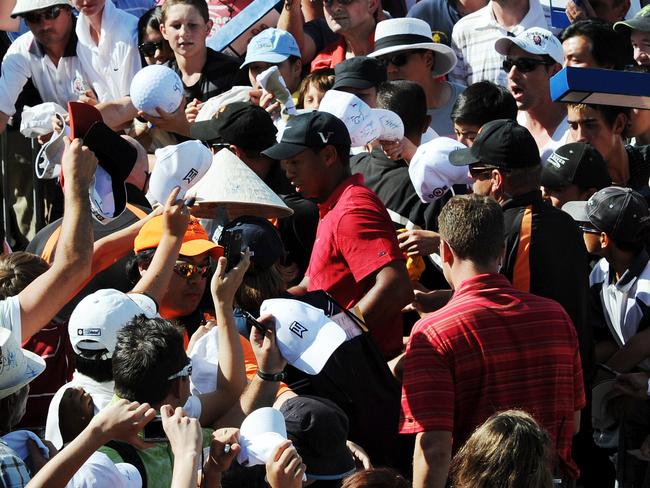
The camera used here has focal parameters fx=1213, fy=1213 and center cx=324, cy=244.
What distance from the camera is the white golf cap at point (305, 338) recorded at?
4254mm

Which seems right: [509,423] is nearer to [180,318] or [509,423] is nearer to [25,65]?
[180,318]

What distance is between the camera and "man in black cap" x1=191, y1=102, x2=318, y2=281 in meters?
6.11

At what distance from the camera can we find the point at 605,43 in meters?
7.23

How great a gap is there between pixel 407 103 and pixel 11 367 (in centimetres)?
340

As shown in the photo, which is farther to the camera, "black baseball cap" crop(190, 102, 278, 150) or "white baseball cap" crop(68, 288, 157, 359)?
"black baseball cap" crop(190, 102, 278, 150)

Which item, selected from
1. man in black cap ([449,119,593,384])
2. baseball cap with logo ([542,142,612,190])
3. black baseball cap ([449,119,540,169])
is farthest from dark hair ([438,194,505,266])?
baseball cap with logo ([542,142,612,190])

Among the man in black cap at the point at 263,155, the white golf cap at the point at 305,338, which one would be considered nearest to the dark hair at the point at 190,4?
the man in black cap at the point at 263,155

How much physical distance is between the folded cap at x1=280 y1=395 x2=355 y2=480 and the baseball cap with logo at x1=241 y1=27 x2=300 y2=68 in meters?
3.86

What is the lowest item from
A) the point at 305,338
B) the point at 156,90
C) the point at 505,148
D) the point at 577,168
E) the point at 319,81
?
the point at 577,168

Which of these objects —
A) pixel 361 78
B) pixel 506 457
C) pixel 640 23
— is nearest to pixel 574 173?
pixel 361 78

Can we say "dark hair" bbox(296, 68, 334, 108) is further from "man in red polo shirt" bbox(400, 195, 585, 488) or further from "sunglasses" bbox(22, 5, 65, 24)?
"man in red polo shirt" bbox(400, 195, 585, 488)

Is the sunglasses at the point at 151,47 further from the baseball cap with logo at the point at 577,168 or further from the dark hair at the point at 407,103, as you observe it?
the baseball cap with logo at the point at 577,168

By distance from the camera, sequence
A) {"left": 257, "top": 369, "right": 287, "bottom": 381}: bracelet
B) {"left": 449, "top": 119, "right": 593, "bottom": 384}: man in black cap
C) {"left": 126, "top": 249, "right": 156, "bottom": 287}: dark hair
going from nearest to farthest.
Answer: {"left": 257, "top": 369, "right": 287, "bottom": 381}: bracelet
{"left": 449, "top": 119, "right": 593, "bottom": 384}: man in black cap
{"left": 126, "top": 249, "right": 156, "bottom": 287}: dark hair

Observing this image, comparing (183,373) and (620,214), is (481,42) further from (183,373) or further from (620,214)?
(183,373)
